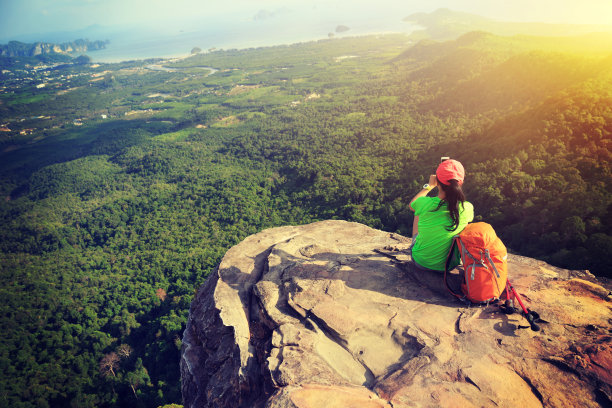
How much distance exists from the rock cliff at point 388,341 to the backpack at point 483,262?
779mm

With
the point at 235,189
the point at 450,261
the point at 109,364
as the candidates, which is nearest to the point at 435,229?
the point at 450,261

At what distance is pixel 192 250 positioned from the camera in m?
54.0

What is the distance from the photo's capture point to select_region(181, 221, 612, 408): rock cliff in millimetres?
6547

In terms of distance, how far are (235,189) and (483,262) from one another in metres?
66.3

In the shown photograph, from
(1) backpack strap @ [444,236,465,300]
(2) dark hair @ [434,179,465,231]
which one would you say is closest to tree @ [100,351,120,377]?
Result: (1) backpack strap @ [444,236,465,300]

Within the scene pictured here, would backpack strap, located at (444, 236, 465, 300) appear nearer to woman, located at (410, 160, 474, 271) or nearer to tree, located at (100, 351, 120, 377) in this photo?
woman, located at (410, 160, 474, 271)

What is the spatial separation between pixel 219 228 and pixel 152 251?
1298cm

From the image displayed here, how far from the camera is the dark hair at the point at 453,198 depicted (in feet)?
25.5

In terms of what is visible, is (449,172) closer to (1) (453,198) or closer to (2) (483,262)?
(1) (453,198)

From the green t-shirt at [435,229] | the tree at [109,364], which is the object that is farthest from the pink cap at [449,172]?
the tree at [109,364]

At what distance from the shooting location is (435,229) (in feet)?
28.3

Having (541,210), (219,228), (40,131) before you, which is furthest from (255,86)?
(541,210)

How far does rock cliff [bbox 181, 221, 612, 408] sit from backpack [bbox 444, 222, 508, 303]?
779 millimetres

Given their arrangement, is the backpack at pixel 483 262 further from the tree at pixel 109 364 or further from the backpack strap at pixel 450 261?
the tree at pixel 109 364
